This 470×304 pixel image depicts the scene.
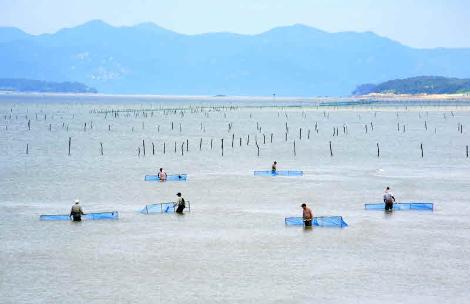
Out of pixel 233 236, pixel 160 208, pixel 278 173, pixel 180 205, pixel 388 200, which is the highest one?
pixel 278 173

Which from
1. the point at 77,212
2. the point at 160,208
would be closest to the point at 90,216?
the point at 77,212

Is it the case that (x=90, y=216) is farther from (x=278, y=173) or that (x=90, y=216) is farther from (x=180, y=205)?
(x=278, y=173)

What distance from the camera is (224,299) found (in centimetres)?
3656

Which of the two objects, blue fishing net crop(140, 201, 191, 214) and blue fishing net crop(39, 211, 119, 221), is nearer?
blue fishing net crop(39, 211, 119, 221)

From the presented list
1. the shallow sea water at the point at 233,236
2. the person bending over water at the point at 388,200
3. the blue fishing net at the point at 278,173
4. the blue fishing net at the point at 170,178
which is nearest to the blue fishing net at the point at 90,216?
the shallow sea water at the point at 233,236

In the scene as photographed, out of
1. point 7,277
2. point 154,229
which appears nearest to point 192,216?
point 154,229

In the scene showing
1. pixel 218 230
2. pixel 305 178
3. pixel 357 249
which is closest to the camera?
pixel 357 249

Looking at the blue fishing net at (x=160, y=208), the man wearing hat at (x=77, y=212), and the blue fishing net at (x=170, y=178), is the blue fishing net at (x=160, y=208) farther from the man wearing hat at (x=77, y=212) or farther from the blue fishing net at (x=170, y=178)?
the blue fishing net at (x=170, y=178)

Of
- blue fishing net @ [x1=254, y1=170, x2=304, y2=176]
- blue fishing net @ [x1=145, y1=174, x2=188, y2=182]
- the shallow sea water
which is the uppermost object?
blue fishing net @ [x1=254, y1=170, x2=304, y2=176]

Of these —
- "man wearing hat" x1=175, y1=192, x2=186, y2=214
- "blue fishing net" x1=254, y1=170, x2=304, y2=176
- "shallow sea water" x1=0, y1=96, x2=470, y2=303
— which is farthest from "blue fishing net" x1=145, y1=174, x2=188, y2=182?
"man wearing hat" x1=175, y1=192, x2=186, y2=214

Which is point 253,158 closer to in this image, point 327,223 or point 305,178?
point 305,178

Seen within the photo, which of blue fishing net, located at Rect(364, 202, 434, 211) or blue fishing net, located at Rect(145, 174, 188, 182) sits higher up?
blue fishing net, located at Rect(145, 174, 188, 182)

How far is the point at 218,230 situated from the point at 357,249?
9.73 m

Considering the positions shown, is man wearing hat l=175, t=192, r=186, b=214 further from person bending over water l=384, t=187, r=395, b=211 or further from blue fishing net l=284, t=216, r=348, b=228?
person bending over water l=384, t=187, r=395, b=211
